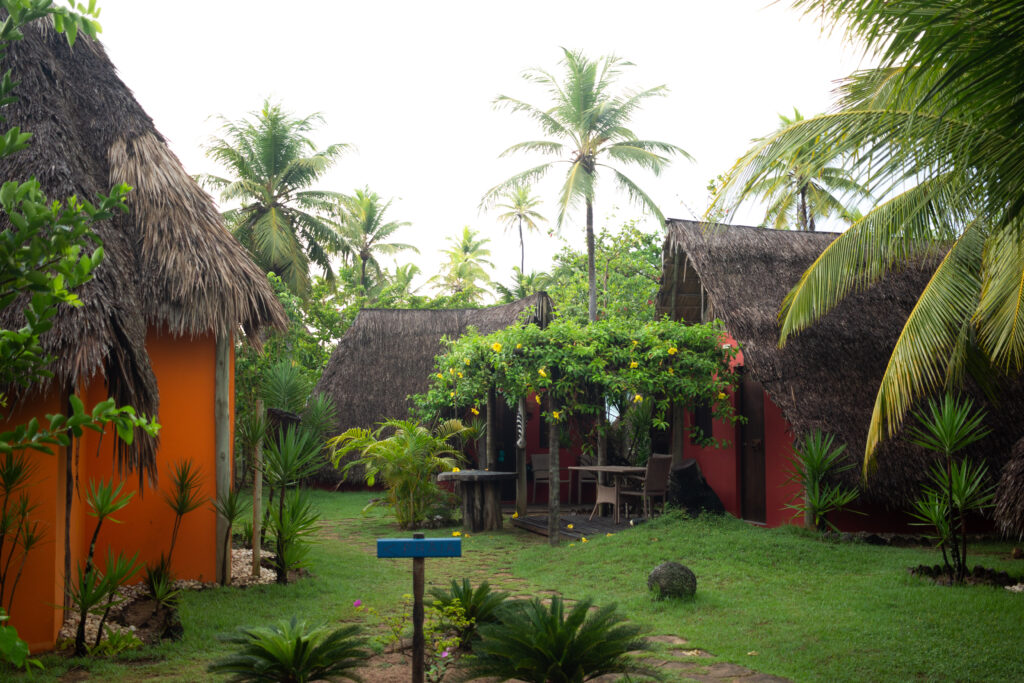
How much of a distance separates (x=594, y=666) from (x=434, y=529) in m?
7.36

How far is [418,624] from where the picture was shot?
13.1 ft

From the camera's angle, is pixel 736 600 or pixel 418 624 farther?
pixel 736 600

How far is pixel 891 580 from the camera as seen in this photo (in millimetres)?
6574

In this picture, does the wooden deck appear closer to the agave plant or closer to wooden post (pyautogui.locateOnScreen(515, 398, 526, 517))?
wooden post (pyautogui.locateOnScreen(515, 398, 526, 517))

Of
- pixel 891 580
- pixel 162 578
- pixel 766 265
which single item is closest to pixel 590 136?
pixel 766 265

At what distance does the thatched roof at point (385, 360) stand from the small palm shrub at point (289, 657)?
12037 mm

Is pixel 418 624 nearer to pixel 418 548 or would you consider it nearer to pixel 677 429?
pixel 418 548

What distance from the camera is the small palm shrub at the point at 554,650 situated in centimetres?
382

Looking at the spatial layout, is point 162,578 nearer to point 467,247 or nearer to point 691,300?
point 691,300

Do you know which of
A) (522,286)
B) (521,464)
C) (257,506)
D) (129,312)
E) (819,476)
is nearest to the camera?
(129,312)

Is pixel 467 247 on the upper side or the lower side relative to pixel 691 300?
upper

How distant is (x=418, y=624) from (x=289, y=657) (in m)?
0.65

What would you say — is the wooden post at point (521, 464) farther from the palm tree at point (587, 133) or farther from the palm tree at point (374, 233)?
the palm tree at point (374, 233)

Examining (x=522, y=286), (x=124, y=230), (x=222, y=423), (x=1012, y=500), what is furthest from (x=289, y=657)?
(x=522, y=286)
